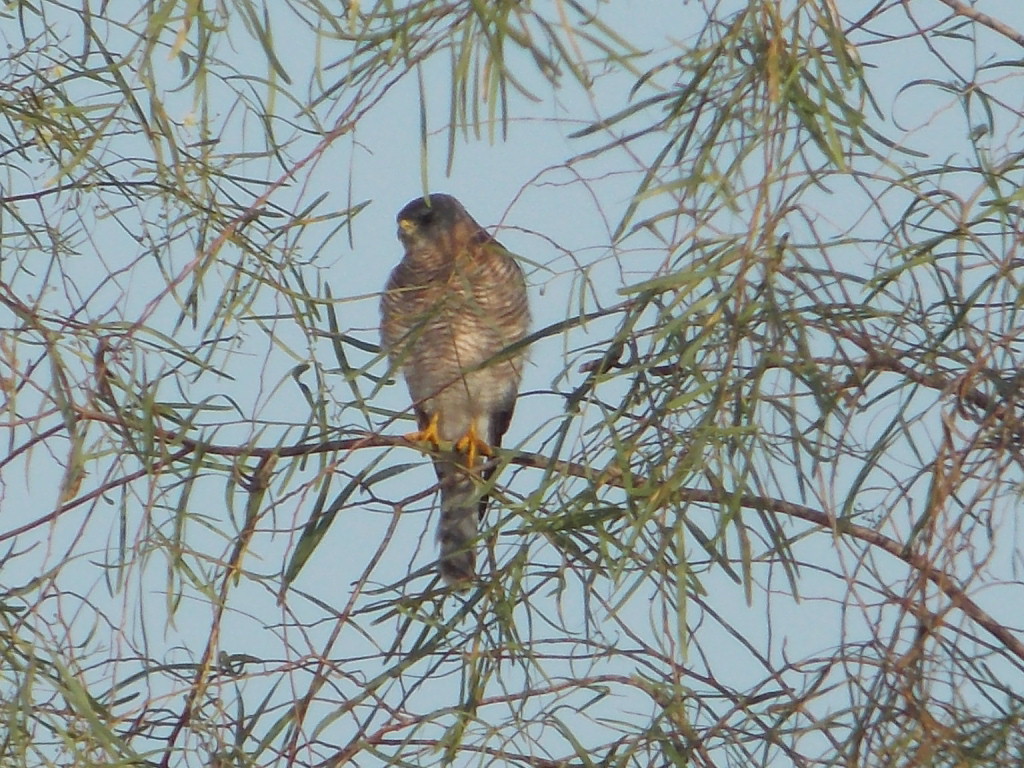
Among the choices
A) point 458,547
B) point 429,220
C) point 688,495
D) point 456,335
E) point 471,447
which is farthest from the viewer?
point 429,220

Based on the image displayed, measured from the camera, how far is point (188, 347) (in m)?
2.56

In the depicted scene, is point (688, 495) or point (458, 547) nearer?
point (688, 495)

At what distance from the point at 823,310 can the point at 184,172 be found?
103 centimetres

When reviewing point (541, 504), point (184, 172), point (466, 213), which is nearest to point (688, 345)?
point (541, 504)

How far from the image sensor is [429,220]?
5102 mm

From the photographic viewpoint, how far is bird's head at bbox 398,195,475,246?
502cm

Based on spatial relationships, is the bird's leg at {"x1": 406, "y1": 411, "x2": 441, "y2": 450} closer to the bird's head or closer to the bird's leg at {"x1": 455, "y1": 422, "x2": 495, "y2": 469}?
the bird's leg at {"x1": 455, "y1": 422, "x2": 495, "y2": 469}

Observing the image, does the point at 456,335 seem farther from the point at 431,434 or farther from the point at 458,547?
the point at 458,547

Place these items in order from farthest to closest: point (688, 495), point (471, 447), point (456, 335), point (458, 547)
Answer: point (471, 447), point (456, 335), point (458, 547), point (688, 495)

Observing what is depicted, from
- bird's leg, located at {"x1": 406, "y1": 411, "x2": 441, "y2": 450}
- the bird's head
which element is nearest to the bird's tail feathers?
bird's leg, located at {"x1": 406, "y1": 411, "x2": 441, "y2": 450}

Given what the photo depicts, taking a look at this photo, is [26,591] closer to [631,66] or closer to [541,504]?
[541,504]

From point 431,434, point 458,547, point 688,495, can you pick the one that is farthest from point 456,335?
point 688,495

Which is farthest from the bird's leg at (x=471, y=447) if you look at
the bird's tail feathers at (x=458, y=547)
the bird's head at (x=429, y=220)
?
the bird's tail feathers at (x=458, y=547)

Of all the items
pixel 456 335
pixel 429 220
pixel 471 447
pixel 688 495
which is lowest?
pixel 688 495
